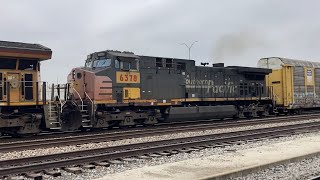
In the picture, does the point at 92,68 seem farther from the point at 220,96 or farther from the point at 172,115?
the point at 220,96

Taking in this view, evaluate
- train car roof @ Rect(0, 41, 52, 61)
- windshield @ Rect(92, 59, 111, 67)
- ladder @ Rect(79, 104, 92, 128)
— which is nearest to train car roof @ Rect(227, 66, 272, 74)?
windshield @ Rect(92, 59, 111, 67)

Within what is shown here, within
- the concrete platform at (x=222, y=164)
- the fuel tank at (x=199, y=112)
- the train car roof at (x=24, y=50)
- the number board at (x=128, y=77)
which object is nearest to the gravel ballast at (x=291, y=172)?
the concrete platform at (x=222, y=164)

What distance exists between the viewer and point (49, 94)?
14477 mm

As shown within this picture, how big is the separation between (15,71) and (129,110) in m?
5.44

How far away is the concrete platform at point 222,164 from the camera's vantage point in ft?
22.7

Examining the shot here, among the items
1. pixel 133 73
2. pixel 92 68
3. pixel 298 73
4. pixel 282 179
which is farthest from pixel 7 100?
pixel 298 73

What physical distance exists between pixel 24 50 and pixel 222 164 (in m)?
8.95

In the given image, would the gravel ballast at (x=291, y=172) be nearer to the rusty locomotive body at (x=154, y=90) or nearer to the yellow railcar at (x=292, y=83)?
the rusty locomotive body at (x=154, y=90)

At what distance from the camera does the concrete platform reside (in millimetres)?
6933

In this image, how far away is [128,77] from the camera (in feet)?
57.2

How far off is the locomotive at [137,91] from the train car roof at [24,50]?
3 centimetres

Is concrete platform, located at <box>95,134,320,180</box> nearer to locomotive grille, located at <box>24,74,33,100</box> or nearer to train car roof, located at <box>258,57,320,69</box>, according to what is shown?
locomotive grille, located at <box>24,74,33,100</box>

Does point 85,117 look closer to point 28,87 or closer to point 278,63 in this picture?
point 28,87

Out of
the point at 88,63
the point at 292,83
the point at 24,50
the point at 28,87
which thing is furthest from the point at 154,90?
the point at 292,83
